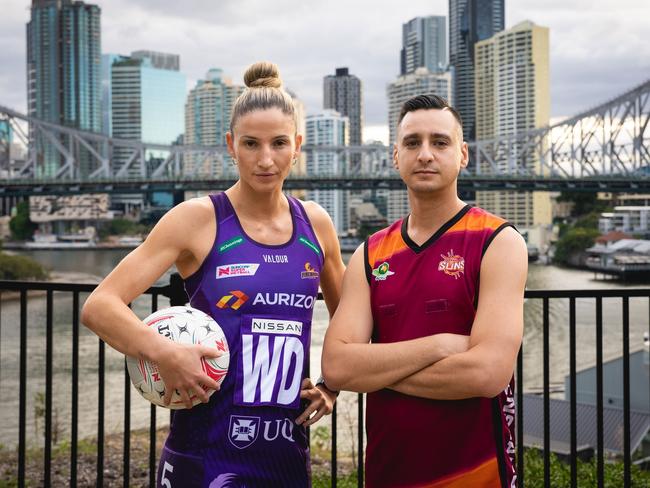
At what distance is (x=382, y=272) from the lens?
1.67m

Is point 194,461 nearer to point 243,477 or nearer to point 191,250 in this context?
point 243,477

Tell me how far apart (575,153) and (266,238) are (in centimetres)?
5387

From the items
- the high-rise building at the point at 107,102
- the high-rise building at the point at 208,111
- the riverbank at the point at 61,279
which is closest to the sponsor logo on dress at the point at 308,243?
the riverbank at the point at 61,279

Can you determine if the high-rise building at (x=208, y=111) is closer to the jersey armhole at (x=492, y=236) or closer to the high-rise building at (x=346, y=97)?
the high-rise building at (x=346, y=97)

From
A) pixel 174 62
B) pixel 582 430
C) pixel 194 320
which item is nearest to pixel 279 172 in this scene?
pixel 194 320

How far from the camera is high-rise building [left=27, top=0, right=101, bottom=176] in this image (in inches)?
4552

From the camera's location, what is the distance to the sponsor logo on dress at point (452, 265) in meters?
1.60

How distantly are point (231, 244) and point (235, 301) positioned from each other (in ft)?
0.40

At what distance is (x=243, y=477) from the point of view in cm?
163

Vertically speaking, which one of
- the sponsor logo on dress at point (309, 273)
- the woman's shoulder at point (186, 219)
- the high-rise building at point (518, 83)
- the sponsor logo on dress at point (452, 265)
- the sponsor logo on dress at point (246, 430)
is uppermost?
the high-rise building at point (518, 83)

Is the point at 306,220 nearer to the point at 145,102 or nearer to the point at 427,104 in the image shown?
the point at 427,104

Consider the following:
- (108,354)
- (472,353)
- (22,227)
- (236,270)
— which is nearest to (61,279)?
(108,354)

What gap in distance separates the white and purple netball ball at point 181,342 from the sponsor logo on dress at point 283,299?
0.35 ft

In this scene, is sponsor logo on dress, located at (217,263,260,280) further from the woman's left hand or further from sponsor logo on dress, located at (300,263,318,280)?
the woman's left hand
